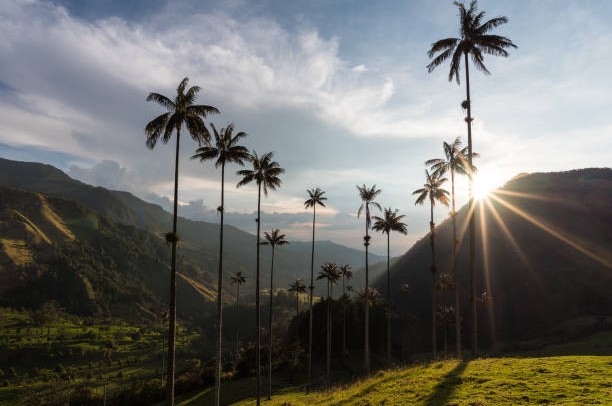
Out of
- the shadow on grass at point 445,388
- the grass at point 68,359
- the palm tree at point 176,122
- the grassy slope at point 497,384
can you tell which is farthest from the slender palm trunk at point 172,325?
the grass at point 68,359

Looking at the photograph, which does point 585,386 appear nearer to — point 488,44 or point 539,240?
point 488,44

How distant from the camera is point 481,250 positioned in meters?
123

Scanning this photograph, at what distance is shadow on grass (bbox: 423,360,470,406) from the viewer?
1912 cm

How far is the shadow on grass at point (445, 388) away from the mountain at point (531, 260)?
7930cm

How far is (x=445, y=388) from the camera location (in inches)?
834

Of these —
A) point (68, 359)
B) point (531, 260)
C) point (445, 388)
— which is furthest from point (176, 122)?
point (68, 359)

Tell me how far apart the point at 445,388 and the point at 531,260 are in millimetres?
111984

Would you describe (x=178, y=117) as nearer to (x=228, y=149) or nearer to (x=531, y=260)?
(x=228, y=149)

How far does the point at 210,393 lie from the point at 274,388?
1049cm

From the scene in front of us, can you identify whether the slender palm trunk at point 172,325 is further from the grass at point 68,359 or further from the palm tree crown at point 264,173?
the grass at point 68,359

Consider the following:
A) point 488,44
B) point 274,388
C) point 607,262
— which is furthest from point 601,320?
Answer: point 488,44

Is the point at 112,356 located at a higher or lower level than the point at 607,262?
lower

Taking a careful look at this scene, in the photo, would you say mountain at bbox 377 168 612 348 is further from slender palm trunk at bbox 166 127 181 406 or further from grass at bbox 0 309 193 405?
grass at bbox 0 309 193 405

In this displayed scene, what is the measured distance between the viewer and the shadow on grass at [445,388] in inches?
753
